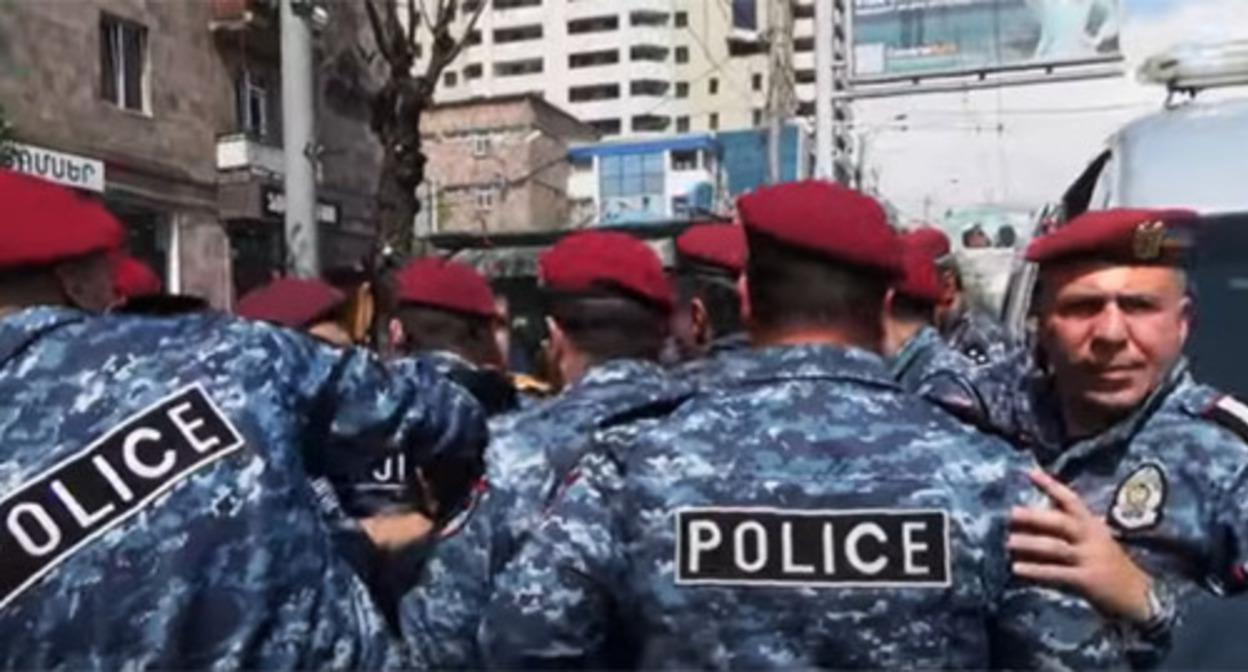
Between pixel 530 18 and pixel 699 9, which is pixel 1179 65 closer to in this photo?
pixel 699 9

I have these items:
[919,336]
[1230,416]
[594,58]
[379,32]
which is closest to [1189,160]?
[919,336]

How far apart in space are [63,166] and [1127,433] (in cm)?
1535

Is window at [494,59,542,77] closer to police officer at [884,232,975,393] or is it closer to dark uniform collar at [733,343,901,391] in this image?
police officer at [884,232,975,393]

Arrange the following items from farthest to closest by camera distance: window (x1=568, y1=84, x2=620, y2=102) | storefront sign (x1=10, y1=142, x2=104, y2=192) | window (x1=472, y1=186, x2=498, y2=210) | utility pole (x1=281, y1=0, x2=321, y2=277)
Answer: window (x1=568, y1=84, x2=620, y2=102) < window (x1=472, y1=186, x2=498, y2=210) < storefront sign (x1=10, y1=142, x2=104, y2=192) < utility pole (x1=281, y1=0, x2=321, y2=277)

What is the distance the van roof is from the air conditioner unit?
22 centimetres

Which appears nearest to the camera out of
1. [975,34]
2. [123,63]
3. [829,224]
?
[829,224]

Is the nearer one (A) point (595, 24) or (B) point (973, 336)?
(B) point (973, 336)

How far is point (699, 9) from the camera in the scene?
95.5 ft

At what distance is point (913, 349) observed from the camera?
11.5ft

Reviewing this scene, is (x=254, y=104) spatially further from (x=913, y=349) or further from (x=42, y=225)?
(x=42, y=225)

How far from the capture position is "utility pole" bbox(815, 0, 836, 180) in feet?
39.4

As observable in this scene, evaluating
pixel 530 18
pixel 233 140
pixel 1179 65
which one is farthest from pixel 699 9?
pixel 1179 65

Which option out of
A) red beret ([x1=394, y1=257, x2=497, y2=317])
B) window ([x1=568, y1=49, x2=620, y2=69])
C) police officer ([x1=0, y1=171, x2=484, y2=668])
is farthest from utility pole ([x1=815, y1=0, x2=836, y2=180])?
window ([x1=568, y1=49, x2=620, y2=69])

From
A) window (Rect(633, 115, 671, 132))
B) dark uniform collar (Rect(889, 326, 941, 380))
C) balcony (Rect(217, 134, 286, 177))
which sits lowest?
dark uniform collar (Rect(889, 326, 941, 380))
